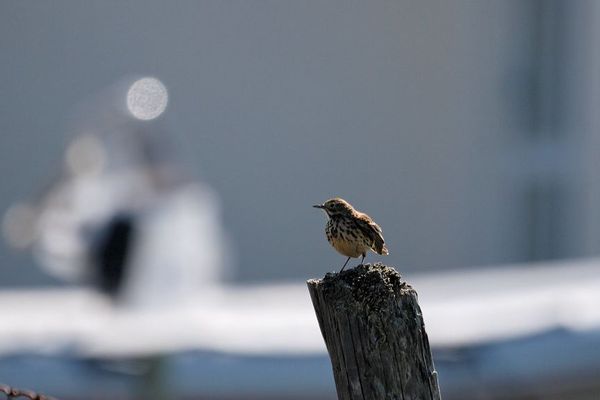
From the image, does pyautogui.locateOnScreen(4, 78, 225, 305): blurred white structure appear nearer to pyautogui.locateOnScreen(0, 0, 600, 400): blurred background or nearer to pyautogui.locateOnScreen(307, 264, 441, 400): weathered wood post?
pyautogui.locateOnScreen(0, 0, 600, 400): blurred background

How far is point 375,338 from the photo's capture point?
2.22 meters

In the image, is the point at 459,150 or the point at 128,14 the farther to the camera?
the point at 459,150

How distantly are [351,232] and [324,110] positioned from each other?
7.29 metres

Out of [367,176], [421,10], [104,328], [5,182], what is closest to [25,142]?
[5,182]

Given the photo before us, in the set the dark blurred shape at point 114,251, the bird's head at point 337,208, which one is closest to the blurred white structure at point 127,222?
the dark blurred shape at point 114,251

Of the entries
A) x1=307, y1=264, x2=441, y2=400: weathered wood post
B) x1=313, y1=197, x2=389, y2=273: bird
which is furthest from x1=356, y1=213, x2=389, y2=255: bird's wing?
x1=307, y1=264, x2=441, y2=400: weathered wood post

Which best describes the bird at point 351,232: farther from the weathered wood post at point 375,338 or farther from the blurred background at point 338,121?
the blurred background at point 338,121

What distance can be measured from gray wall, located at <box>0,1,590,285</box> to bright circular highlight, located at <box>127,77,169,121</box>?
580 mm

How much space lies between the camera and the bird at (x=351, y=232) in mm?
2777

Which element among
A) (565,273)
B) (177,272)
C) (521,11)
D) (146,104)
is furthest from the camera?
(521,11)

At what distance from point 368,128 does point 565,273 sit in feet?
9.52

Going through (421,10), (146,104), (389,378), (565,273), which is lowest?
(389,378)

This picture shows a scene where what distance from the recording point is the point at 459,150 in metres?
10.2

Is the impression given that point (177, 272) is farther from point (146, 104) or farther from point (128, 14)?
point (128, 14)
